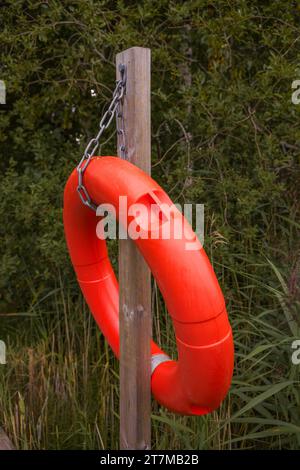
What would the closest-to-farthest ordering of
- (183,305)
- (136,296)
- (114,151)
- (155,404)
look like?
(183,305) → (136,296) → (155,404) → (114,151)

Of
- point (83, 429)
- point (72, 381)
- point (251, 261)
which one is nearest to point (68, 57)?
point (251, 261)

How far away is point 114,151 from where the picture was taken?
3.42 metres

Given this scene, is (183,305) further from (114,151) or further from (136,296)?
(114,151)

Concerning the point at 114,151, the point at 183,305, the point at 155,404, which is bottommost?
the point at 155,404

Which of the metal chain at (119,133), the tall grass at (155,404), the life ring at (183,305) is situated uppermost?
the metal chain at (119,133)

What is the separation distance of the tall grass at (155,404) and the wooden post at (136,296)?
13.1 inches

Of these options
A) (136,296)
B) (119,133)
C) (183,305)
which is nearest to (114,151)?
(119,133)

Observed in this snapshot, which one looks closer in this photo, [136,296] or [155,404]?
[136,296]

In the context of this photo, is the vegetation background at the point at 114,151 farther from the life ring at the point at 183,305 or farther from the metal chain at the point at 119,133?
the metal chain at the point at 119,133

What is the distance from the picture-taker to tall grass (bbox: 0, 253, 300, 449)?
2326mm

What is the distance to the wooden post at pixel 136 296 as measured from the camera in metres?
1.82

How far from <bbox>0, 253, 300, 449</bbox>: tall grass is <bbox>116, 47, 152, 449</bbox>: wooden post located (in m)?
0.33

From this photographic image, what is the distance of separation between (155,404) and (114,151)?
159 centimetres

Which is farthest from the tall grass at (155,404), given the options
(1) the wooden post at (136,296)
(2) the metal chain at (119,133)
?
(2) the metal chain at (119,133)
